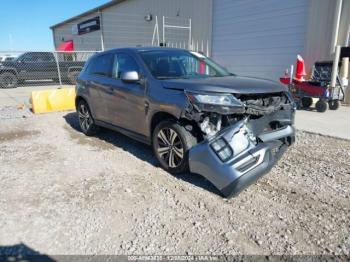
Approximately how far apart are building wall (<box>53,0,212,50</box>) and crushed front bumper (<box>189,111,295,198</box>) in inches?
414

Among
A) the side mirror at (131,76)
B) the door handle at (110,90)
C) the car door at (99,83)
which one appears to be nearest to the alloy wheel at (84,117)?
the car door at (99,83)

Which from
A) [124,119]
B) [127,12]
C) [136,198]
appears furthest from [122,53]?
[127,12]

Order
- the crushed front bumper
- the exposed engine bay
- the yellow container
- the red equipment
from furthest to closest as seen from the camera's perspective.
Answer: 1. the yellow container
2. the red equipment
3. the exposed engine bay
4. the crushed front bumper

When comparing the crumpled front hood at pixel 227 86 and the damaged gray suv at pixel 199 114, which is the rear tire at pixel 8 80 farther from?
the crumpled front hood at pixel 227 86

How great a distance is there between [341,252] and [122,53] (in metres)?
3.98

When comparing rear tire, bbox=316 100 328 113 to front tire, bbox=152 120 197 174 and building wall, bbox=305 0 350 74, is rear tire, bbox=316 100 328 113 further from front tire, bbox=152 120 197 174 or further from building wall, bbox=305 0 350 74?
front tire, bbox=152 120 197 174

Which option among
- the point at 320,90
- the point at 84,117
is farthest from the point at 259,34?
the point at 84,117

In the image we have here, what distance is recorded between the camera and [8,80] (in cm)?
1504

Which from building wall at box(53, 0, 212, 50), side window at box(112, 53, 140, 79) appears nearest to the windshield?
side window at box(112, 53, 140, 79)

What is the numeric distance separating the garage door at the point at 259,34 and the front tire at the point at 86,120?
725cm

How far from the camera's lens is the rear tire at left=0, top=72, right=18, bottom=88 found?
48.6 ft

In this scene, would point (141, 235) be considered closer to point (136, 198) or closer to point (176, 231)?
point (176, 231)

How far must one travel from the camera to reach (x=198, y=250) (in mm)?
2396

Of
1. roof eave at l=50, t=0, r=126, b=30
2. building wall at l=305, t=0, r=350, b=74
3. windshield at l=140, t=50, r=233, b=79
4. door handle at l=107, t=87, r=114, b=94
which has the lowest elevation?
door handle at l=107, t=87, r=114, b=94
